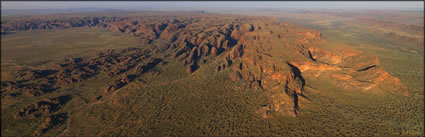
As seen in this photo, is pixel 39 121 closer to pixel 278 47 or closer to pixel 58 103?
pixel 58 103

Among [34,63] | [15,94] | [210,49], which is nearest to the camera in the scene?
[15,94]

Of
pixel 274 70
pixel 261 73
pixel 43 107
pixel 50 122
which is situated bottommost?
pixel 50 122

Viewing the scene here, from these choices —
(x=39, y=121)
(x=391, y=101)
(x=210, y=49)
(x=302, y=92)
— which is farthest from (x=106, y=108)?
(x=391, y=101)

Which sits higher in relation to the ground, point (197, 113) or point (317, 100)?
A: point (317, 100)

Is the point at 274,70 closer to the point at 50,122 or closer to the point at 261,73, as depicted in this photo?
the point at 261,73

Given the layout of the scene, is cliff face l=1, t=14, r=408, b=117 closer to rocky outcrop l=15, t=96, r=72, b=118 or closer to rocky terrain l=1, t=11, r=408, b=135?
rocky terrain l=1, t=11, r=408, b=135

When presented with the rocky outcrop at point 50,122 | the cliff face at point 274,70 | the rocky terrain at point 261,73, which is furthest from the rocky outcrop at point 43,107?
the cliff face at point 274,70

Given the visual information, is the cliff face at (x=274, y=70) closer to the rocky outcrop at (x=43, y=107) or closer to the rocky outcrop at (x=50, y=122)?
the rocky outcrop at (x=43, y=107)

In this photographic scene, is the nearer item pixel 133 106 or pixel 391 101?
pixel 391 101

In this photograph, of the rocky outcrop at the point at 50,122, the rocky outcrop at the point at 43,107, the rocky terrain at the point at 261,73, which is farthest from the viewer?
the rocky outcrop at the point at 43,107

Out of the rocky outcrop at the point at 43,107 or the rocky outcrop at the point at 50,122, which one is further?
the rocky outcrop at the point at 43,107

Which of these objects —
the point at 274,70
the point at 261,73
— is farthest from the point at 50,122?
the point at 274,70
